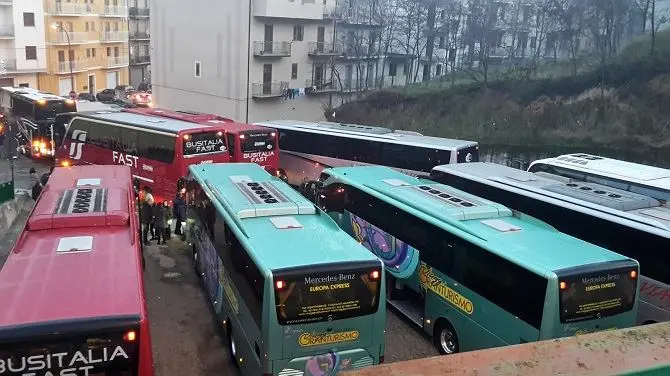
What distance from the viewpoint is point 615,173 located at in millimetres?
16719

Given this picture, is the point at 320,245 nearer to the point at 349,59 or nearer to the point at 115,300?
the point at 115,300

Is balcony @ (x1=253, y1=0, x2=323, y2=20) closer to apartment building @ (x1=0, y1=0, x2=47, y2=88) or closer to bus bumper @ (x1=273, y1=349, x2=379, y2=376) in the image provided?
apartment building @ (x1=0, y1=0, x2=47, y2=88)

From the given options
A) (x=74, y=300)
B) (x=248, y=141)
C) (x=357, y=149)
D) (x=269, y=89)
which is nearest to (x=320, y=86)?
(x=269, y=89)

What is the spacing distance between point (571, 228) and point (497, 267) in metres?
4.06

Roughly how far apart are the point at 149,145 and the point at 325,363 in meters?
14.1

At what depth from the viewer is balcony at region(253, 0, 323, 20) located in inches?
1428

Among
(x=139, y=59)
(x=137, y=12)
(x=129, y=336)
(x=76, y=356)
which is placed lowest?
(x=76, y=356)

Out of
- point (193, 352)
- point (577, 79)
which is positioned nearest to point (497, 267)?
point (193, 352)

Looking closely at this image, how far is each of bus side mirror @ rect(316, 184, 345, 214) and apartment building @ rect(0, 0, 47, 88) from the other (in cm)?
4147

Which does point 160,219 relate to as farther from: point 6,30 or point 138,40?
point 138,40

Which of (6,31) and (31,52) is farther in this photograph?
(31,52)

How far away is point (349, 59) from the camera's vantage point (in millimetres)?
46156

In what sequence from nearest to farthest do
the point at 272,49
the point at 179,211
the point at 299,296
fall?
the point at 299,296
the point at 179,211
the point at 272,49

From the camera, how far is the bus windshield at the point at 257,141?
21870 mm
